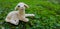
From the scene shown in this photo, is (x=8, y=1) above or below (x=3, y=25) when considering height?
above

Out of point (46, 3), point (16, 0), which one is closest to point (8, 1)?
point (16, 0)

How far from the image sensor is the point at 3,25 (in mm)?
2250

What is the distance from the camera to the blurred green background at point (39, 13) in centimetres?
226

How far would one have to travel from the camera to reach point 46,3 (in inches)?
110

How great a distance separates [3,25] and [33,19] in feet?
1.12

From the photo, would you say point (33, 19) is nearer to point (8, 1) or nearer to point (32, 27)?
point (32, 27)

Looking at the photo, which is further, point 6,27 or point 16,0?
point 16,0

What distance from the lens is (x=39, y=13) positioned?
2.47m

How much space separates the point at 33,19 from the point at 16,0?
1.66 ft

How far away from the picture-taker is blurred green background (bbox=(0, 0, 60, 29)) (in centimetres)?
226

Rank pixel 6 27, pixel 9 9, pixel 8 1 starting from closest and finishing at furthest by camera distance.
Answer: pixel 6 27
pixel 9 9
pixel 8 1

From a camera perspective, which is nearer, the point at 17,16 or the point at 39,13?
the point at 17,16

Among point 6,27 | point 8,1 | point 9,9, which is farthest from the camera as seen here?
point 8,1

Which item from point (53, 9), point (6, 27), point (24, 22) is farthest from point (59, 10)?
point (6, 27)
